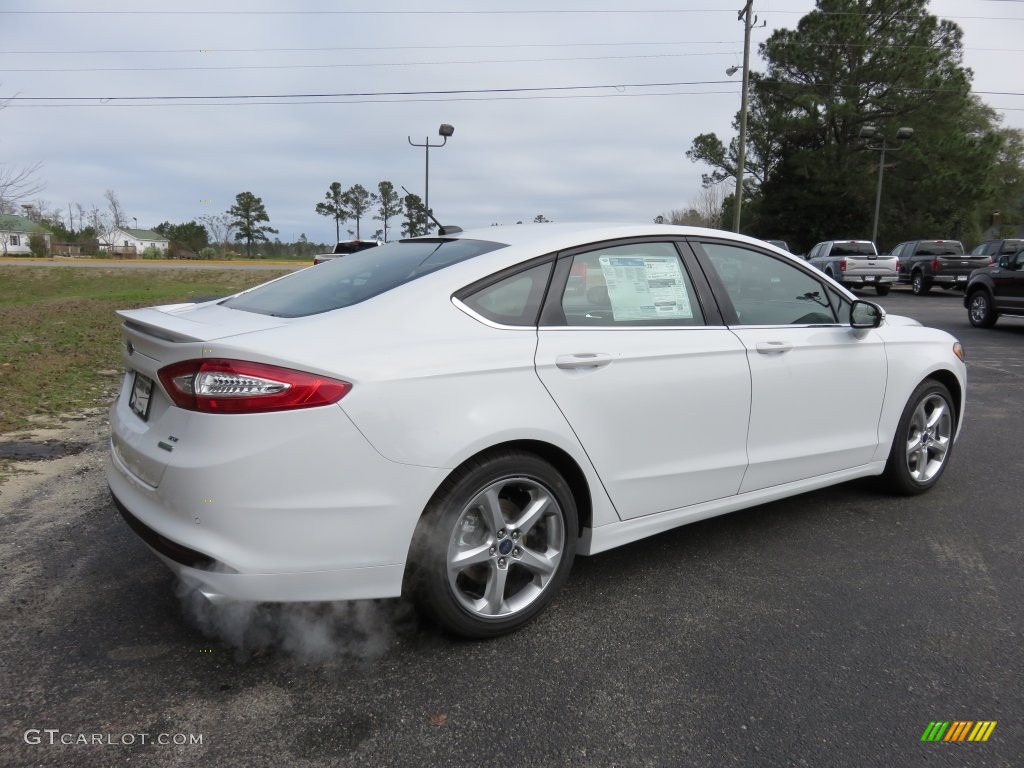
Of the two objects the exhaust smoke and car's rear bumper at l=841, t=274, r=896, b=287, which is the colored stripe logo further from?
car's rear bumper at l=841, t=274, r=896, b=287

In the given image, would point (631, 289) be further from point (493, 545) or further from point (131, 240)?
point (131, 240)

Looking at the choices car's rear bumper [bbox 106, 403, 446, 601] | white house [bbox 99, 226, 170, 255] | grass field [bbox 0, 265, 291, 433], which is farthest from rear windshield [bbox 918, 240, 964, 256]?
white house [bbox 99, 226, 170, 255]

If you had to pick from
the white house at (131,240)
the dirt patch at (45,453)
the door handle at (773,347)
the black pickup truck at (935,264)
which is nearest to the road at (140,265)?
the black pickup truck at (935,264)

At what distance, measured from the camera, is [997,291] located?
543 inches

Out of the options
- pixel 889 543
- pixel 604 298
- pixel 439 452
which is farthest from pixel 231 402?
pixel 889 543

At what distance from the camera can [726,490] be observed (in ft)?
11.2

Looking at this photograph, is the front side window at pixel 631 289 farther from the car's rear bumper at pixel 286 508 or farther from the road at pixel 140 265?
the road at pixel 140 265

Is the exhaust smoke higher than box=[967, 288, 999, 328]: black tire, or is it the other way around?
box=[967, 288, 999, 328]: black tire

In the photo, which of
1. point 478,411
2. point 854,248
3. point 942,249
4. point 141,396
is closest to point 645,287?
point 478,411

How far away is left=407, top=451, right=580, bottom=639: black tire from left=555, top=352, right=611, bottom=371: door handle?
0.37 meters

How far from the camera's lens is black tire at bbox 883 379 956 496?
4.27m

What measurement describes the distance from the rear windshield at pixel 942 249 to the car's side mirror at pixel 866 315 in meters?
21.6

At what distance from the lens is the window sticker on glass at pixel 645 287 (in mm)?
3180

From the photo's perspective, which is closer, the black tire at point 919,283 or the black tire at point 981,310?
the black tire at point 981,310
